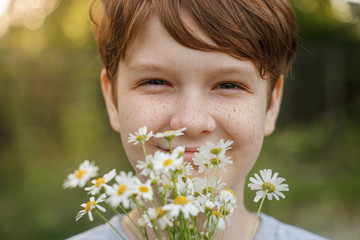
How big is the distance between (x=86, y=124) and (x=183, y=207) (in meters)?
4.57

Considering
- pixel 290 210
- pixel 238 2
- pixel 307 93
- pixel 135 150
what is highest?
pixel 307 93

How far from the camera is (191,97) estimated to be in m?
1.15

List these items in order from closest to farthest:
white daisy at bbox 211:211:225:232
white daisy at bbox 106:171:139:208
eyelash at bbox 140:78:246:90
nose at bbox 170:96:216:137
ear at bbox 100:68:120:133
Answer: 1. white daisy at bbox 106:171:139:208
2. white daisy at bbox 211:211:225:232
3. nose at bbox 170:96:216:137
4. eyelash at bbox 140:78:246:90
5. ear at bbox 100:68:120:133

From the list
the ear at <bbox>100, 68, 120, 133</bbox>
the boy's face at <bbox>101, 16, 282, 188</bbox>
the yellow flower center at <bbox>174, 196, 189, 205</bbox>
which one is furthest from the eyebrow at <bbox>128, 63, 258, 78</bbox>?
the yellow flower center at <bbox>174, 196, 189, 205</bbox>

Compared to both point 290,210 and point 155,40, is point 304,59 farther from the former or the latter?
point 155,40

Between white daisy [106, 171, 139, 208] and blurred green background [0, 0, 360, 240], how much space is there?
287cm

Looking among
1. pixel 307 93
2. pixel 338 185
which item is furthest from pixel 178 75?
pixel 307 93

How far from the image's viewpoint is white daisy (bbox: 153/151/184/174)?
0.71 m

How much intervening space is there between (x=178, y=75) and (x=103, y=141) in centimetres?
427

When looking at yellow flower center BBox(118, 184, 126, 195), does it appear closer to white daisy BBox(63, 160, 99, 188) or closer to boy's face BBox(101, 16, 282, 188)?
white daisy BBox(63, 160, 99, 188)

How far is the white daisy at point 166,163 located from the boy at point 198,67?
402mm

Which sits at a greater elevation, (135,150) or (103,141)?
(103,141)

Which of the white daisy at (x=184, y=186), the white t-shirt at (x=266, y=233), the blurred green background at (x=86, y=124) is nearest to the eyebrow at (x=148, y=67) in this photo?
the white daisy at (x=184, y=186)

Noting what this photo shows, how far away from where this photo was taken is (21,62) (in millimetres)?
5199
